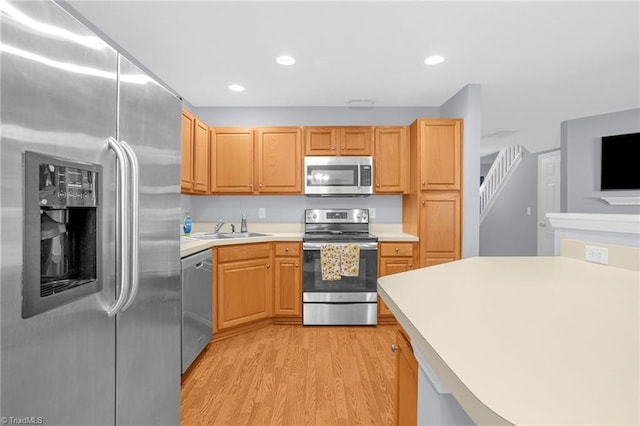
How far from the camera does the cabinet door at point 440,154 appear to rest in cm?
317

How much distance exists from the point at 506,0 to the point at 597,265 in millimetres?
1591

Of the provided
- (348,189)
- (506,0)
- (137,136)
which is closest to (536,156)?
(348,189)

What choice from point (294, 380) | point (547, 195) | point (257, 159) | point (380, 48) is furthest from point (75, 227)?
point (547, 195)

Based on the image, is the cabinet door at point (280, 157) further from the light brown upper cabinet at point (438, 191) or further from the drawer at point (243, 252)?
Answer: the light brown upper cabinet at point (438, 191)

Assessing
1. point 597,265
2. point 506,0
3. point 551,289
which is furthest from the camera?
point 506,0

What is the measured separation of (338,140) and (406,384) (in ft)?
9.04

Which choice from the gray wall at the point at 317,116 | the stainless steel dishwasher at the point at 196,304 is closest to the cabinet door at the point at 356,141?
the gray wall at the point at 317,116

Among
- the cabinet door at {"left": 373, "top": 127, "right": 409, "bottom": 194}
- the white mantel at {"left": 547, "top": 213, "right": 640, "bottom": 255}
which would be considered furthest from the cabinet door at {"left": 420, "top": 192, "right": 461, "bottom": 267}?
the white mantel at {"left": 547, "top": 213, "right": 640, "bottom": 255}

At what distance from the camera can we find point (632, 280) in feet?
3.50

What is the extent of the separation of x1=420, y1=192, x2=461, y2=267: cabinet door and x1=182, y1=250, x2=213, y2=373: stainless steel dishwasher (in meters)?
2.05

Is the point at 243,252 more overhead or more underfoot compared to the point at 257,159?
more underfoot

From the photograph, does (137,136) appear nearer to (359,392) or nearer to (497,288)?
(497,288)

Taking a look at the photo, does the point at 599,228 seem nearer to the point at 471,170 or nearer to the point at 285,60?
the point at 471,170

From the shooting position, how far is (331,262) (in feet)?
10.2
